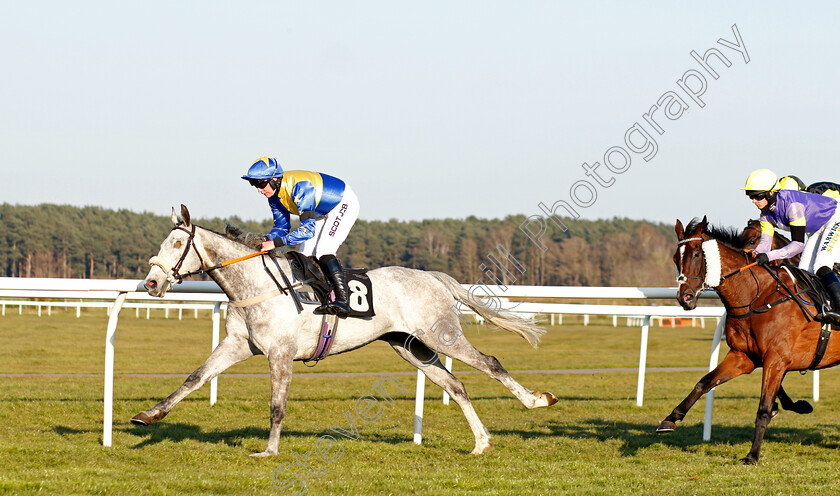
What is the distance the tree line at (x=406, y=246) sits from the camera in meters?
A: 67.9

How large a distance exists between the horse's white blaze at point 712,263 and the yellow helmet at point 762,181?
67cm

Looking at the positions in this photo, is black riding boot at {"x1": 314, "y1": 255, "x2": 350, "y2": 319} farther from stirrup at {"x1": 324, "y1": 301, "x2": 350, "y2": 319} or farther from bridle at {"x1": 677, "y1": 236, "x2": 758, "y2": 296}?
bridle at {"x1": 677, "y1": 236, "x2": 758, "y2": 296}

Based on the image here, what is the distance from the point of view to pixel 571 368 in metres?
17.9

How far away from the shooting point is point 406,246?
86750 millimetres

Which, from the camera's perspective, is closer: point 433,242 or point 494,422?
point 494,422

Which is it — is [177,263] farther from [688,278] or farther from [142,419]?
[688,278]

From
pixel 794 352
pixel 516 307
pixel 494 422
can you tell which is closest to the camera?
pixel 794 352

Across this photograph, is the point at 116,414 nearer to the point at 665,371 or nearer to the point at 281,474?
the point at 281,474

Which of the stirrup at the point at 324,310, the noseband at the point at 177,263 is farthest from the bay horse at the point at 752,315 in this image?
the noseband at the point at 177,263

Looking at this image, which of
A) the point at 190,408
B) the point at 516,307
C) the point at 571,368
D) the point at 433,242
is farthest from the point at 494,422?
the point at 433,242

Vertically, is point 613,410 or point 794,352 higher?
point 794,352

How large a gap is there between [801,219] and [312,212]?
3516 mm

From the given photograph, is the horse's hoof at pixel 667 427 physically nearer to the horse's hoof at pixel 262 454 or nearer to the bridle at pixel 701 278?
the bridle at pixel 701 278

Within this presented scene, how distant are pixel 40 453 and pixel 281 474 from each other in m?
1.55
